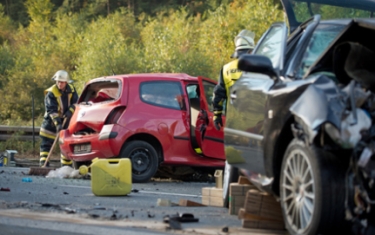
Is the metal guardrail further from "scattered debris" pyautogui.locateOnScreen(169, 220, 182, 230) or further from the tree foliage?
"scattered debris" pyautogui.locateOnScreen(169, 220, 182, 230)

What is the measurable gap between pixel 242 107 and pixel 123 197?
3351mm

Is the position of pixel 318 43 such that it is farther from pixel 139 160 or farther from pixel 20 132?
pixel 20 132

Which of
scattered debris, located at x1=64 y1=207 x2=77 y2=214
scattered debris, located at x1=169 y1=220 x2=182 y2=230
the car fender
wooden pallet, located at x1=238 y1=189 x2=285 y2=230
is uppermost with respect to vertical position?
the car fender

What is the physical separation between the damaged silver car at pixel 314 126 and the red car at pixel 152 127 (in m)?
6.17

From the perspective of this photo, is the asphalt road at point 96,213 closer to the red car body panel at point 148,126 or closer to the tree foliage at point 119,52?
the red car body panel at point 148,126

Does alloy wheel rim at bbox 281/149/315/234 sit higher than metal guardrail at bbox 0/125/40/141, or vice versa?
alloy wheel rim at bbox 281/149/315/234

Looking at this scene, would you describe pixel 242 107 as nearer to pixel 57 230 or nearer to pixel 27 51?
pixel 57 230

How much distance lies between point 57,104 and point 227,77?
6.19 meters

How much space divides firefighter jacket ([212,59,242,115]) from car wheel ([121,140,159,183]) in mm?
2333

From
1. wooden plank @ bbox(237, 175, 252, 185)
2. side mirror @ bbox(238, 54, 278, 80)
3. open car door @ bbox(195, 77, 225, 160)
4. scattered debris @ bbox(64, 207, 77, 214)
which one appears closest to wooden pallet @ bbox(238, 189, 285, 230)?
side mirror @ bbox(238, 54, 278, 80)

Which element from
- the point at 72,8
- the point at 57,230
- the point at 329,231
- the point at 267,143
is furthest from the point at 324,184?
the point at 72,8

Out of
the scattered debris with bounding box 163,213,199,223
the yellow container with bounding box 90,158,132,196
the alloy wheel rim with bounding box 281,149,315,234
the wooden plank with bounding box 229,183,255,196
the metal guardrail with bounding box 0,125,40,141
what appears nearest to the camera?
the alloy wheel rim with bounding box 281,149,315,234

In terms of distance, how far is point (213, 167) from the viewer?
14.8 meters

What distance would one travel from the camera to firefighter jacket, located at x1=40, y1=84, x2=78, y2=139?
17438 mm
